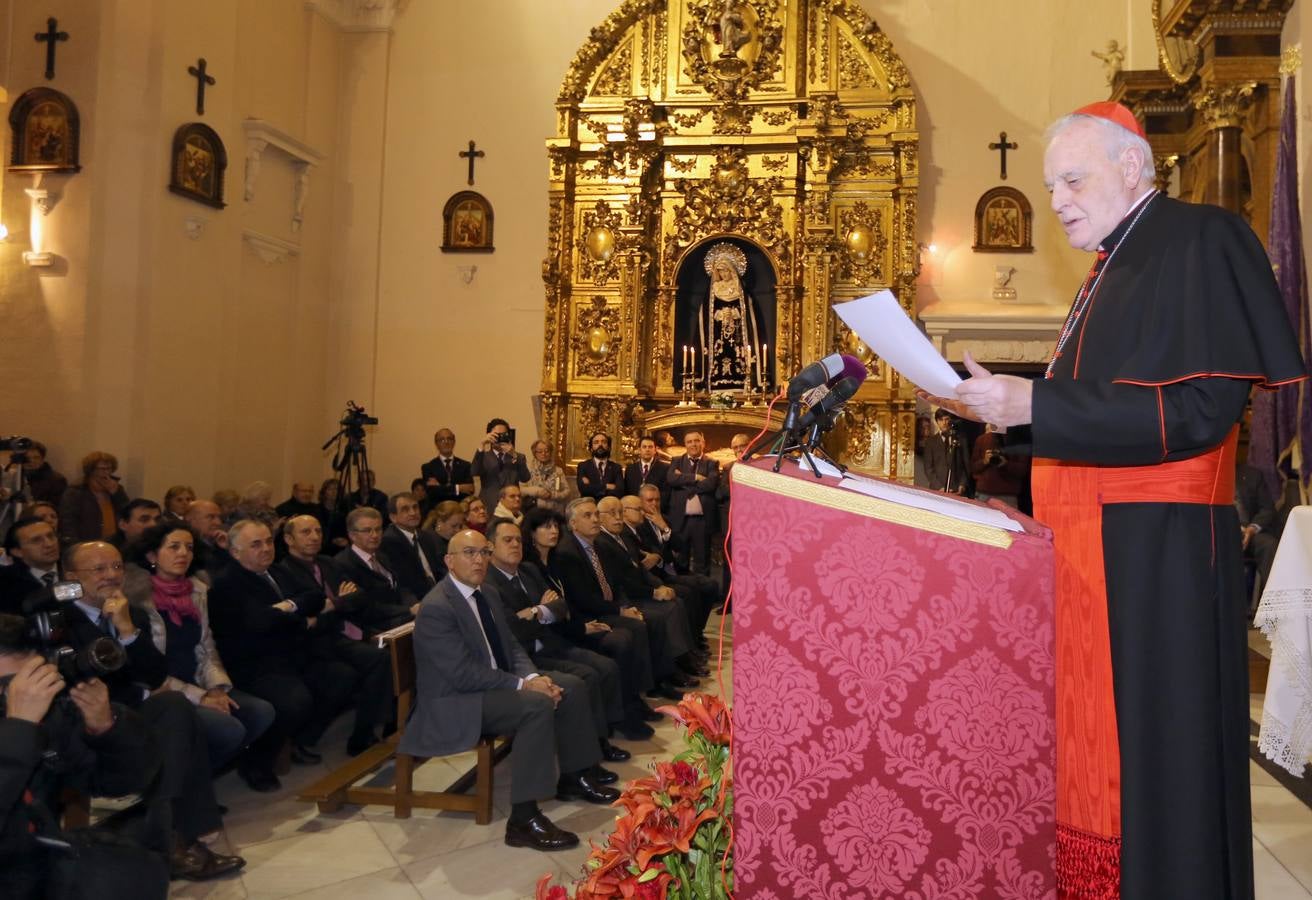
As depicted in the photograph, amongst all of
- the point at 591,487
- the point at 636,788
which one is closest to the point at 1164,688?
the point at 636,788

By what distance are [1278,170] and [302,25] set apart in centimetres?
1058

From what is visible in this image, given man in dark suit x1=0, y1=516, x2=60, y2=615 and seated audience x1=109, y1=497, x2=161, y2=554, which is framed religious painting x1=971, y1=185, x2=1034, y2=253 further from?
man in dark suit x1=0, y1=516, x2=60, y2=615

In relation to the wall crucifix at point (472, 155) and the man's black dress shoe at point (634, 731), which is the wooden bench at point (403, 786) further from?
the wall crucifix at point (472, 155)

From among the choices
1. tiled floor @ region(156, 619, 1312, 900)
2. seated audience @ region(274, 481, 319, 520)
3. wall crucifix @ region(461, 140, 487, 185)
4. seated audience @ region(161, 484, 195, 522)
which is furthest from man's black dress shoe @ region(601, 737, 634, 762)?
wall crucifix @ region(461, 140, 487, 185)

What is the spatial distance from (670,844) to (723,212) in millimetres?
10798

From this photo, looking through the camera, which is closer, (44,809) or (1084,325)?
(1084,325)

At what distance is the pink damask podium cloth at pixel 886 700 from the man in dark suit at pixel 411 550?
5.18 meters

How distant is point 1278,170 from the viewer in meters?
6.38

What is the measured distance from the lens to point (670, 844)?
2205 millimetres

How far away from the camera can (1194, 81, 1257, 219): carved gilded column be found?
7746 millimetres

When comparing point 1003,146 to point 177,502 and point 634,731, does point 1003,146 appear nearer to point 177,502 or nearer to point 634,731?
point 634,731

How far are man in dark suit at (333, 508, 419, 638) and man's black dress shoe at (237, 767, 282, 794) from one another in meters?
1.09

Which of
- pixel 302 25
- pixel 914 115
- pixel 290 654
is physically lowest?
pixel 290 654

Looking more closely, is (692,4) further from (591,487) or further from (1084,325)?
(1084,325)
